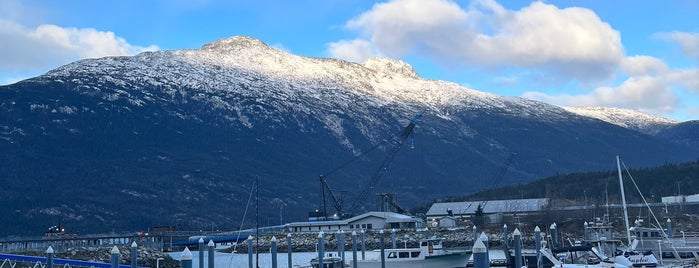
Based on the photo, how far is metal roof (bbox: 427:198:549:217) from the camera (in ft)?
573

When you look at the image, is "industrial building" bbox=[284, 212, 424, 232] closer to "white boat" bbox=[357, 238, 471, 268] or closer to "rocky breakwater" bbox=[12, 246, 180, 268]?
"rocky breakwater" bbox=[12, 246, 180, 268]

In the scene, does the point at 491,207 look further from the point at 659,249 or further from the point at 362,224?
the point at 659,249

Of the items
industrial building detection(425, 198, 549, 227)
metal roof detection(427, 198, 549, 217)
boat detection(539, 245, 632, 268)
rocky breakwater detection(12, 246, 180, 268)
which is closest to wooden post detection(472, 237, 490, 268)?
boat detection(539, 245, 632, 268)

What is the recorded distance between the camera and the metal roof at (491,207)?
17450cm

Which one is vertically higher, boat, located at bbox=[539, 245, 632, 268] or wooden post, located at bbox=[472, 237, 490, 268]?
wooden post, located at bbox=[472, 237, 490, 268]

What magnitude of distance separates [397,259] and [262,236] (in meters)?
87.5

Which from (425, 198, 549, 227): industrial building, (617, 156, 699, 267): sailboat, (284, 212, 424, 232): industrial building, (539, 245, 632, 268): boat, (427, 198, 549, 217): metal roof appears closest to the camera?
(539, 245, 632, 268): boat

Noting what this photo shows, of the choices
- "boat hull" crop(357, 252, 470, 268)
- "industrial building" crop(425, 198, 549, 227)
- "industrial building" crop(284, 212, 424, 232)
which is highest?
"industrial building" crop(425, 198, 549, 227)

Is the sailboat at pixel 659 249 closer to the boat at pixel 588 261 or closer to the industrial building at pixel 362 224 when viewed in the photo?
the boat at pixel 588 261

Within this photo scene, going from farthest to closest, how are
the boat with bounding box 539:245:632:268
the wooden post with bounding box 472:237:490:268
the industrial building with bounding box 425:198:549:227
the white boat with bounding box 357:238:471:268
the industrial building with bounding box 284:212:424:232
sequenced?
the industrial building with bounding box 425:198:549:227
the industrial building with bounding box 284:212:424:232
the white boat with bounding box 357:238:471:268
the boat with bounding box 539:245:632:268
the wooden post with bounding box 472:237:490:268

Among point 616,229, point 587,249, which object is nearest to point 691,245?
point 587,249

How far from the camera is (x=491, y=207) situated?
590ft

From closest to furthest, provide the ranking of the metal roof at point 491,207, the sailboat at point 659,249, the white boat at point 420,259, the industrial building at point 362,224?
1. the sailboat at point 659,249
2. the white boat at point 420,259
3. the industrial building at point 362,224
4. the metal roof at point 491,207

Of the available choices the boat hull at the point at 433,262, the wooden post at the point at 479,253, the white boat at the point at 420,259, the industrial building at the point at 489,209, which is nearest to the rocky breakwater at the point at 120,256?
the white boat at the point at 420,259
